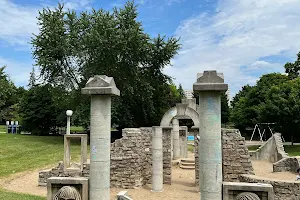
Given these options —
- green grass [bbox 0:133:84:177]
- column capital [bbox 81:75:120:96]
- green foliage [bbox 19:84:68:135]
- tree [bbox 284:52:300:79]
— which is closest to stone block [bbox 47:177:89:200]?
column capital [bbox 81:75:120:96]

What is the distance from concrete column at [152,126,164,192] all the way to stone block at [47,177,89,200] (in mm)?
6458

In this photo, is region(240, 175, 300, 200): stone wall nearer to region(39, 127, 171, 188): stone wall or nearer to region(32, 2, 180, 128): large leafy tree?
region(39, 127, 171, 188): stone wall

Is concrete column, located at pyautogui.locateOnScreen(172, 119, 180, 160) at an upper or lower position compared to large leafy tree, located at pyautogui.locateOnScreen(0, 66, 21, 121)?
lower

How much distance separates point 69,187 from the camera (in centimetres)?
626

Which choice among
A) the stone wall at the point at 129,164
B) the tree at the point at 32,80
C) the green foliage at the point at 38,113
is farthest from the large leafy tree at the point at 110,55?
the stone wall at the point at 129,164

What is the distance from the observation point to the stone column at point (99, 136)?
630 centimetres

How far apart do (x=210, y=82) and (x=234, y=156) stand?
7.00 meters

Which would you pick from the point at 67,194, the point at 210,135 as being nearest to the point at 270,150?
the point at 210,135

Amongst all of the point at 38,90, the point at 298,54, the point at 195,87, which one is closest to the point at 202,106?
the point at 195,87

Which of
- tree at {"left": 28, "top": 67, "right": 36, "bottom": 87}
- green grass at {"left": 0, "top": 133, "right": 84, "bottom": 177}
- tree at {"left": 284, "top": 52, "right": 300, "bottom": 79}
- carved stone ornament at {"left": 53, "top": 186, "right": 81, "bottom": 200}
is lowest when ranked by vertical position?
green grass at {"left": 0, "top": 133, "right": 84, "bottom": 177}

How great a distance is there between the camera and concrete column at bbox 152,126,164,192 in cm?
1250

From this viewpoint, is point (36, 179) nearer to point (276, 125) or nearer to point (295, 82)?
point (276, 125)

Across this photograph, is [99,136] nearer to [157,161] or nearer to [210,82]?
[210,82]

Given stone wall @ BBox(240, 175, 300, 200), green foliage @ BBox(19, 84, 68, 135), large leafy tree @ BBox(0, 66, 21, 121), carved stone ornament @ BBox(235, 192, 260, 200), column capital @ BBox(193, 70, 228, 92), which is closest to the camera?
Answer: carved stone ornament @ BBox(235, 192, 260, 200)
